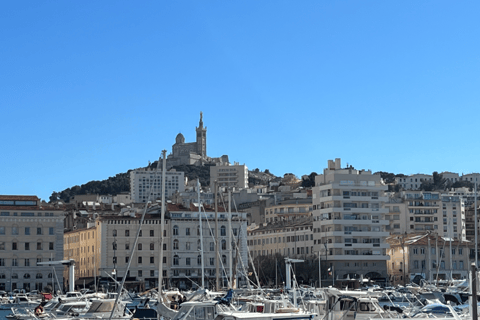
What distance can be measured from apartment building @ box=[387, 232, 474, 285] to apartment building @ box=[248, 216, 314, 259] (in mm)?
12201

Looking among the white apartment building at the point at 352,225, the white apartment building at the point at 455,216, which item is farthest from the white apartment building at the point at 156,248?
the white apartment building at the point at 455,216

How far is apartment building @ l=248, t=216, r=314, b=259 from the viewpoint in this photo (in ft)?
433

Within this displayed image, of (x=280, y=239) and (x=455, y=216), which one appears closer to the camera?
(x=280, y=239)

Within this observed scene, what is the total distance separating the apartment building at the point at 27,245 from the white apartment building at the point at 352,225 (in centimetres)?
3646

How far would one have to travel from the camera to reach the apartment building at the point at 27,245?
112m

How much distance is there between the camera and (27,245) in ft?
370

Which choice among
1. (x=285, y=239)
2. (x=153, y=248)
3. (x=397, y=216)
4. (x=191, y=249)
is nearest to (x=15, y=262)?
(x=153, y=248)

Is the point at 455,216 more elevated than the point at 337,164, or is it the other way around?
the point at 337,164

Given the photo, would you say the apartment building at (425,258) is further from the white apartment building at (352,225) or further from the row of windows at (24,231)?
the row of windows at (24,231)

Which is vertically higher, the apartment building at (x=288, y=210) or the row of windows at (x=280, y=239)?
the apartment building at (x=288, y=210)

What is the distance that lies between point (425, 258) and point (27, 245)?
5459 cm

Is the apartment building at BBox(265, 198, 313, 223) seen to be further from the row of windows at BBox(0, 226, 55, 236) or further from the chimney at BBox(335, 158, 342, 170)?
the row of windows at BBox(0, 226, 55, 236)

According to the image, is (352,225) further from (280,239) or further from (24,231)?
(24,231)

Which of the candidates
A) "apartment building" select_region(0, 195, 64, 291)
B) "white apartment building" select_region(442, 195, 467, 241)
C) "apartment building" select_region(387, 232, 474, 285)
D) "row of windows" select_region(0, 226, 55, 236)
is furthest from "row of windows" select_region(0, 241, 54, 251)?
"white apartment building" select_region(442, 195, 467, 241)
